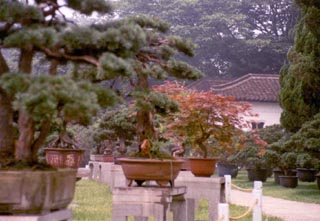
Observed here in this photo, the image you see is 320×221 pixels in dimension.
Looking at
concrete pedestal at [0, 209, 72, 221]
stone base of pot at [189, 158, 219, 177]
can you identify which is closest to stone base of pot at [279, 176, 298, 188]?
stone base of pot at [189, 158, 219, 177]

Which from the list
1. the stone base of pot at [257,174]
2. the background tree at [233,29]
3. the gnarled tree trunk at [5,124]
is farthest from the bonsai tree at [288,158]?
the background tree at [233,29]

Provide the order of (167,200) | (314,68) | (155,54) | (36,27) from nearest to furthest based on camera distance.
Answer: (36,27) → (155,54) → (167,200) → (314,68)

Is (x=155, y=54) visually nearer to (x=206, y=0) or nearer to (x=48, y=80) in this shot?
(x=48, y=80)

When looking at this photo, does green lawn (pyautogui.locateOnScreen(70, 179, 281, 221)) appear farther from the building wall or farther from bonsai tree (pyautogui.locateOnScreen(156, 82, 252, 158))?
the building wall

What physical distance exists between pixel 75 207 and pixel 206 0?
24.2 meters

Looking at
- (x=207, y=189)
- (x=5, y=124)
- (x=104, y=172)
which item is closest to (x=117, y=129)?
(x=104, y=172)

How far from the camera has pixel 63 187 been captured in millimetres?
2973

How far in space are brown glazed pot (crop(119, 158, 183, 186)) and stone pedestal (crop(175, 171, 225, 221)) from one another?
1.91 m

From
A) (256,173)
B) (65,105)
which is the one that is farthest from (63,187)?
(256,173)

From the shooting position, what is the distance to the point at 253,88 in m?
24.6

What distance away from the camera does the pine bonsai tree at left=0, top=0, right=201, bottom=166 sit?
2.44m

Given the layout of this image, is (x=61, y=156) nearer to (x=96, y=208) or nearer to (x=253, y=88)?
(x=96, y=208)

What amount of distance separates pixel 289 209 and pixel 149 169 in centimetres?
629

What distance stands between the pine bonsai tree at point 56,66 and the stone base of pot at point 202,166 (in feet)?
10.4
